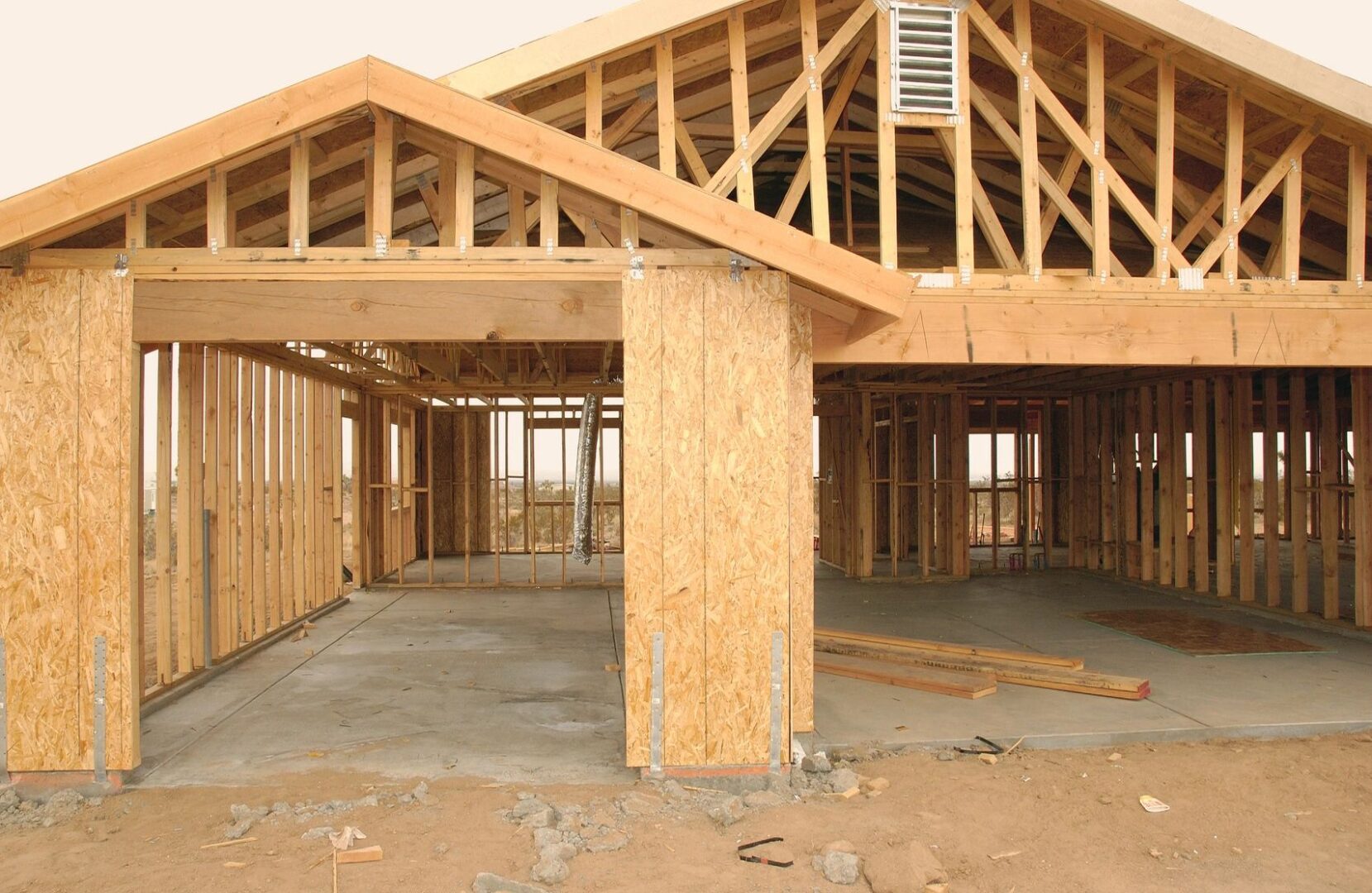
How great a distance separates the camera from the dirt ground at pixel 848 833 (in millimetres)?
4277

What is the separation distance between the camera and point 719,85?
802 cm

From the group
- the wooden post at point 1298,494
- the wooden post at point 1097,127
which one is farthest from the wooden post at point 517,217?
the wooden post at point 1298,494

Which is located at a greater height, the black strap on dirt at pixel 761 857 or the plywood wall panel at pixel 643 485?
the plywood wall panel at pixel 643 485

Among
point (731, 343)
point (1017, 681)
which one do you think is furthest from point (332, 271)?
point (1017, 681)

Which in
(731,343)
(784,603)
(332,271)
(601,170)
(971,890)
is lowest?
(971,890)

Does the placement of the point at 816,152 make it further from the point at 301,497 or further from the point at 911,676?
the point at 301,497

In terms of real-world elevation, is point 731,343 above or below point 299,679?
above

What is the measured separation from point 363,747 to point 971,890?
406 centimetres

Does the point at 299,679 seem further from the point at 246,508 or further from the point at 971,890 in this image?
the point at 971,890

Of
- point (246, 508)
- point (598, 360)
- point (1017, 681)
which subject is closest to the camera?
point (1017, 681)

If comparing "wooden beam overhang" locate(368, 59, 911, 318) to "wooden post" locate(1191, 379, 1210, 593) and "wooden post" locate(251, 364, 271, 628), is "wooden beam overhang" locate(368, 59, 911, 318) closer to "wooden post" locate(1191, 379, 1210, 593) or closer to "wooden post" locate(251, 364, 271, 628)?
"wooden post" locate(251, 364, 271, 628)

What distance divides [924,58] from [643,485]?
4.12 meters

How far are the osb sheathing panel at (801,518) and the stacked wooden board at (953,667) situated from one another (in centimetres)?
207

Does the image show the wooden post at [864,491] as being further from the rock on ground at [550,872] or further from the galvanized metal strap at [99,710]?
the galvanized metal strap at [99,710]
